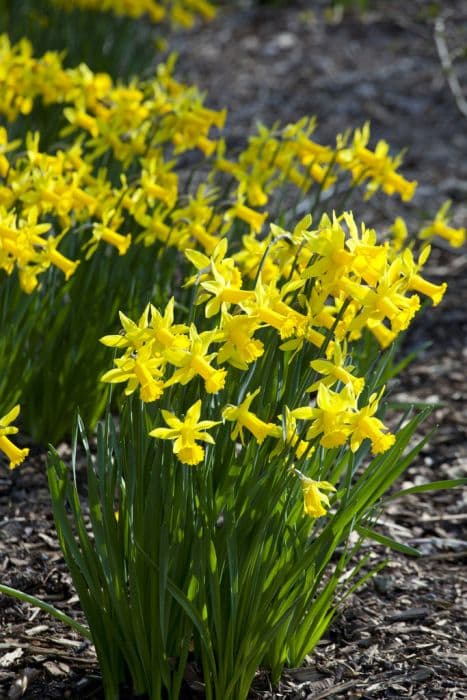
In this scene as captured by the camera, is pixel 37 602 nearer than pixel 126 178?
Yes

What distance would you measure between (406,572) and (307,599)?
861mm

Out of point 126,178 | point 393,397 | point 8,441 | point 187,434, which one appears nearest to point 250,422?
point 187,434

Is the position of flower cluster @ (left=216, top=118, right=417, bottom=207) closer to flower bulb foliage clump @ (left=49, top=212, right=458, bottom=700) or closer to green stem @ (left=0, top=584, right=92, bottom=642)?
flower bulb foliage clump @ (left=49, top=212, right=458, bottom=700)

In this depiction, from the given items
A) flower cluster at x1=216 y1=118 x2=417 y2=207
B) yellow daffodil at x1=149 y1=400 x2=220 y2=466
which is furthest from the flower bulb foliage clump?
flower cluster at x1=216 y1=118 x2=417 y2=207

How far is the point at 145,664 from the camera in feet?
6.54

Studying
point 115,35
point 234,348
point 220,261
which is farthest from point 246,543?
point 115,35

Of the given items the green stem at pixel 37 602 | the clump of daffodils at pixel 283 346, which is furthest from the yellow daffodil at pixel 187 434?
the green stem at pixel 37 602

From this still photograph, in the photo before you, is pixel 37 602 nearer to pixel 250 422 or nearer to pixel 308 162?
pixel 250 422

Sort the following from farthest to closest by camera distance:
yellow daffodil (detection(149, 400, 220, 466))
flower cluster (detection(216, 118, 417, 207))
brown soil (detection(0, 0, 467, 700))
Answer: flower cluster (detection(216, 118, 417, 207))
brown soil (detection(0, 0, 467, 700))
yellow daffodil (detection(149, 400, 220, 466))

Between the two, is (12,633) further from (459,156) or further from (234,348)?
(459,156)

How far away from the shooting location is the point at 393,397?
158 inches

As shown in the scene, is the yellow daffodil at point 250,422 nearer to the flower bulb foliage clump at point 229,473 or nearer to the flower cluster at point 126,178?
the flower bulb foliage clump at point 229,473

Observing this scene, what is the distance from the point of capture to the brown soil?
2234 millimetres

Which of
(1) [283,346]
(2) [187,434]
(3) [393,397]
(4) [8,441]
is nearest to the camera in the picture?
(2) [187,434]
